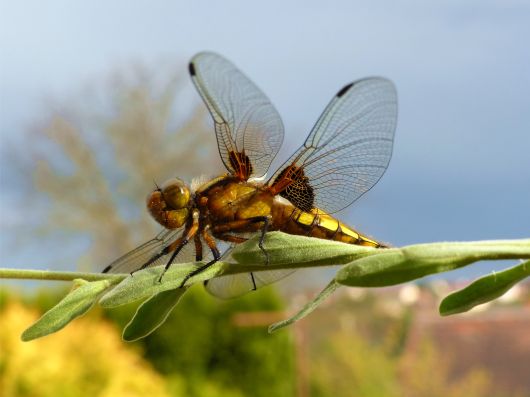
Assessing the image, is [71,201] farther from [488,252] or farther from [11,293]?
[488,252]

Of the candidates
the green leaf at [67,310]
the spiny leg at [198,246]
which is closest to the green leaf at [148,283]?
the green leaf at [67,310]

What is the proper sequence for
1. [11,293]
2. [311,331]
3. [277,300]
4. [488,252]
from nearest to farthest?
[488,252] → [11,293] → [277,300] → [311,331]

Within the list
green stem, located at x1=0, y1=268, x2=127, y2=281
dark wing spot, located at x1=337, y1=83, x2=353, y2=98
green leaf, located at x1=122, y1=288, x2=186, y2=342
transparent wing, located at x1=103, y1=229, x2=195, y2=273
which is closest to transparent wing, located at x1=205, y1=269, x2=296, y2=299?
transparent wing, located at x1=103, y1=229, x2=195, y2=273

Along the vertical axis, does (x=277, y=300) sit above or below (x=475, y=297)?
below

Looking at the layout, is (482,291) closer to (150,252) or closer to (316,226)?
(316,226)

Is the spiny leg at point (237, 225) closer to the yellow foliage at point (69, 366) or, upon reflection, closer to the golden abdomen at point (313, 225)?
the golden abdomen at point (313, 225)

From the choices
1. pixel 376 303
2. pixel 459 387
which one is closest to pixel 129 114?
pixel 376 303

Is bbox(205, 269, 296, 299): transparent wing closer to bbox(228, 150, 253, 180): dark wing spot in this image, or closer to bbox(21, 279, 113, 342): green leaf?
bbox(228, 150, 253, 180): dark wing spot

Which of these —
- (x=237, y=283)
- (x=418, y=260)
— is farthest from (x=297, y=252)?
(x=237, y=283)
